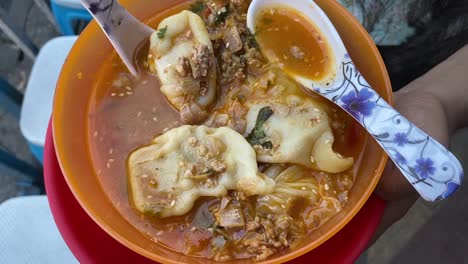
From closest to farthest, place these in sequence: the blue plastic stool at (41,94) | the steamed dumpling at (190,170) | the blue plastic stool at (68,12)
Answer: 1. the steamed dumpling at (190,170)
2. the blue plastic stool at (41,94)
3. the blue plastic stool at (68,12)

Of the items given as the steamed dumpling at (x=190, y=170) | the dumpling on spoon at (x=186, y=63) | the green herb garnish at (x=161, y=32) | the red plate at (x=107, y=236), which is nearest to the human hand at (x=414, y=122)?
the red plate at (x=107, y=236)

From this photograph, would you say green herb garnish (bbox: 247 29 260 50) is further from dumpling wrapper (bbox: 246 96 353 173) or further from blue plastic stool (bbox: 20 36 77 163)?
blue plastic stool (bbox: 20 36 77 163)


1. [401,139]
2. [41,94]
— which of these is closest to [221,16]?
[401,139]

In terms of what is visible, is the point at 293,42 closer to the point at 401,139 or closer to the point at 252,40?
the point at 252,40

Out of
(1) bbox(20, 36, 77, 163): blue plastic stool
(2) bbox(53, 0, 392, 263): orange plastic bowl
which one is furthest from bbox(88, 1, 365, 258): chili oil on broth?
(1) bbox(20, 36, 77, 163): blue plastic stool

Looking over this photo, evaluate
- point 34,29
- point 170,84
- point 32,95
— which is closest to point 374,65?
point 170,84

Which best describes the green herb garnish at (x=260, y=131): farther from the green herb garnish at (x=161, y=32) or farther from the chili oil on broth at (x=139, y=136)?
the green herb garnish at (x=161, y=32)

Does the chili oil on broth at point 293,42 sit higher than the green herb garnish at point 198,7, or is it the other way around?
the green herb garnish at point 198,7
